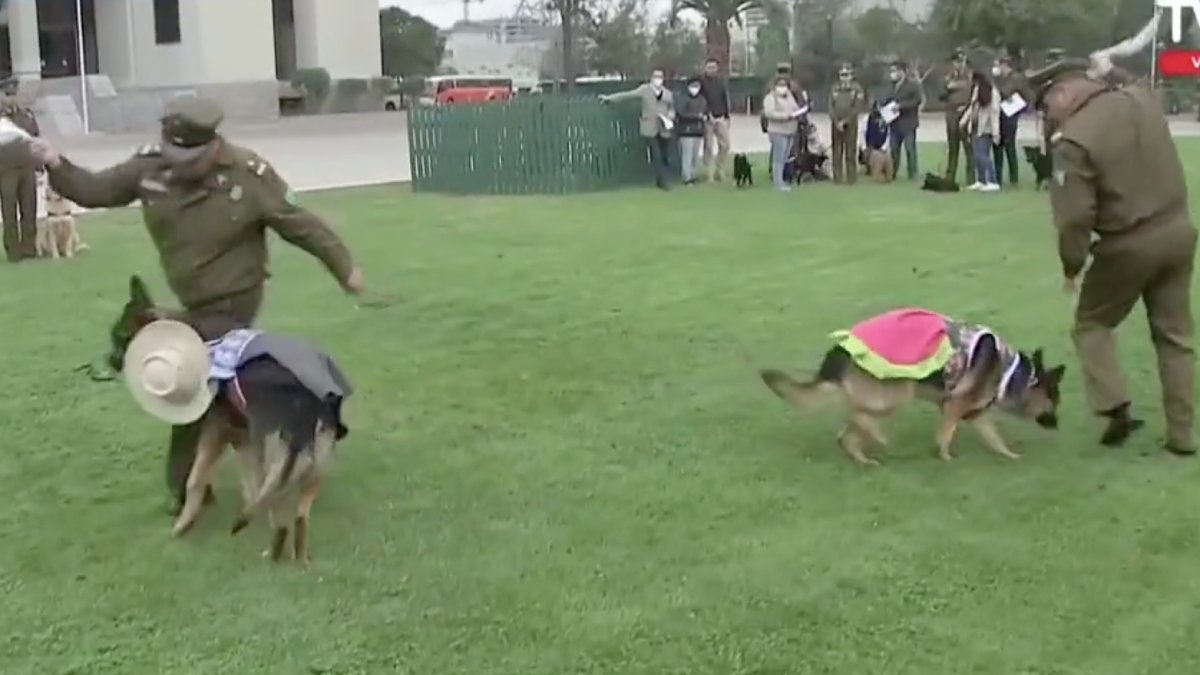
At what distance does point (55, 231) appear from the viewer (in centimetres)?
1485

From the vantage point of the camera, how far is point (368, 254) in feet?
49.5

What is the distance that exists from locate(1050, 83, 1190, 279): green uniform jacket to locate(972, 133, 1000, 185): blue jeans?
13.9 m

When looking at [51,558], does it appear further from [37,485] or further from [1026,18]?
[1026,18]

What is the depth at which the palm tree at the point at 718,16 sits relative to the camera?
50719 millimetres

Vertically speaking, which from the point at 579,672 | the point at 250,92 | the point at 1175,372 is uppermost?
the point at 250,92

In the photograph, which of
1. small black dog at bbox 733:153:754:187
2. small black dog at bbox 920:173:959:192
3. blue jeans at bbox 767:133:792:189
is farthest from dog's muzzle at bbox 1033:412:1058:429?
small black dog at bbox 733:153:754:187

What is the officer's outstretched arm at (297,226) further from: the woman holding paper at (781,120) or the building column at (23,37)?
the building column at (23,37)

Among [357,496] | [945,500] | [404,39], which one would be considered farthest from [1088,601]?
[404,39]

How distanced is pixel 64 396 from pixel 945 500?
494 cm

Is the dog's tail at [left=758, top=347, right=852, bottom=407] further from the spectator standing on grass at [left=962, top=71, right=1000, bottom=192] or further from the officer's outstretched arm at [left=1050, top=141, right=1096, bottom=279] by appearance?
the spectator standing on grass at [left=962, top=71, right=1000, bottom=192]

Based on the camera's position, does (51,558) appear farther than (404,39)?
No

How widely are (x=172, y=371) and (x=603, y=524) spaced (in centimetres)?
179

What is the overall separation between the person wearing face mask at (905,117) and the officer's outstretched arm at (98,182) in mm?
16892

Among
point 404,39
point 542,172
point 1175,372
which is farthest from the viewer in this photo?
point 404,39
